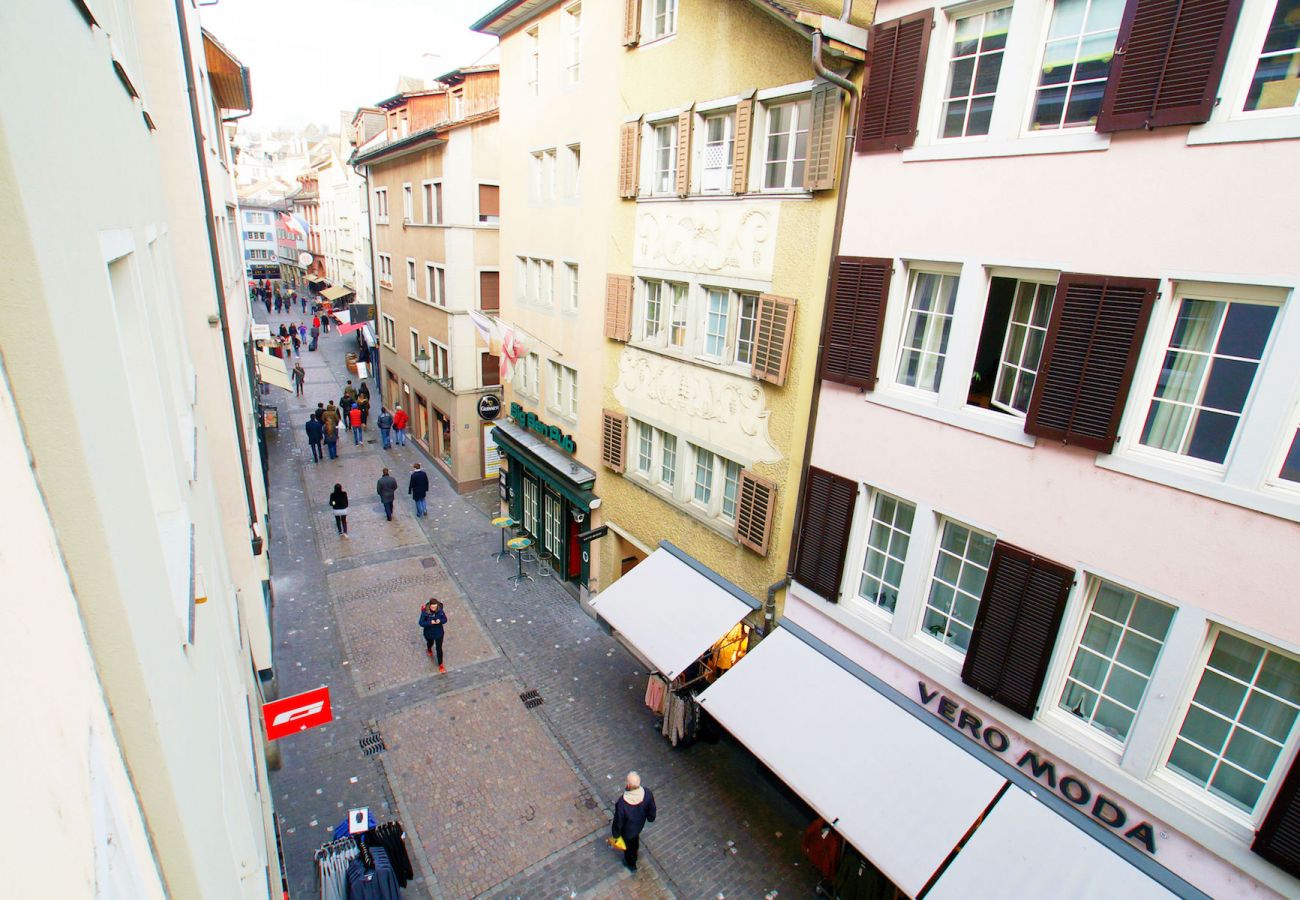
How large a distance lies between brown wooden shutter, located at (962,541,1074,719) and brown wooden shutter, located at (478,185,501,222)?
60.2 ft

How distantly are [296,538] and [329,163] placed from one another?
41.3m

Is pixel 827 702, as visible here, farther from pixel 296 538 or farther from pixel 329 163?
pixel 329 163

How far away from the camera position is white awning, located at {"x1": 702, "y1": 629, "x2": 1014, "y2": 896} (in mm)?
7969

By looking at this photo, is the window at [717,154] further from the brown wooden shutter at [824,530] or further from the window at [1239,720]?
the window at [1239,720]

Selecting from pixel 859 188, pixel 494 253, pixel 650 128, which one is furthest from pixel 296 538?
pixel 859 188

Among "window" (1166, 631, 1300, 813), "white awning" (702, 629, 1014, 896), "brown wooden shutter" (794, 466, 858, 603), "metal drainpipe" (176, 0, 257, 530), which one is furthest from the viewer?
"metal drainpipe" (176, 0, 257, 530)

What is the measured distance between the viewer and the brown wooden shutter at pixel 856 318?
872 cm

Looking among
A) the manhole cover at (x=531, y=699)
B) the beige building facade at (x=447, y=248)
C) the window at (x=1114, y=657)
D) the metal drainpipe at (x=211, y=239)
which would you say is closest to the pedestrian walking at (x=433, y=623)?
the manhole cover at (x=531, y=699)

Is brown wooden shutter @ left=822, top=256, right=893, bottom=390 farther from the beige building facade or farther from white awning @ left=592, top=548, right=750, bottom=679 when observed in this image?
the beige building facade

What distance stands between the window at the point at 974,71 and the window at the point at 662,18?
5.67 m

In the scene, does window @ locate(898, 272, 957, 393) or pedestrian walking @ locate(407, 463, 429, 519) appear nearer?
window @ locate(898, 272, 957, 393)

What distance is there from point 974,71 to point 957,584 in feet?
19.6

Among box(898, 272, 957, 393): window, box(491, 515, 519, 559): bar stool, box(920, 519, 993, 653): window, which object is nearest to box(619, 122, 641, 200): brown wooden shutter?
box(898, 272, 957, 393): window

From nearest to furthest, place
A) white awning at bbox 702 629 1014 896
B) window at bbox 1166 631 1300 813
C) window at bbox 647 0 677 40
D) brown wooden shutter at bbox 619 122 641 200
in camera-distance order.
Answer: window at bbox 1166 631 1300 813
white awning at bbox 702 629 1014 896
window at bbox 647 0 677 40
brown wooden shutter at bbox 619 122 641 200
